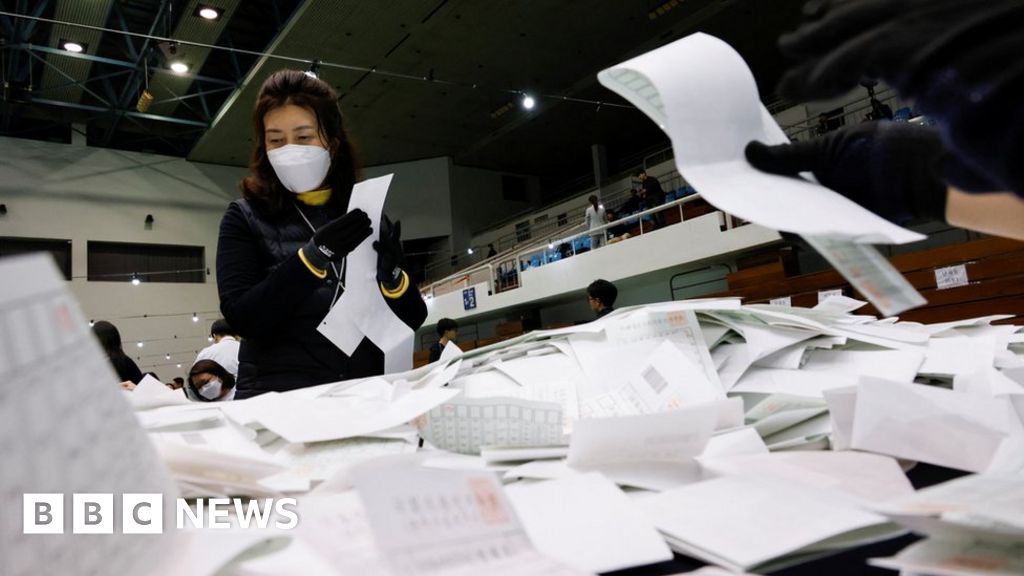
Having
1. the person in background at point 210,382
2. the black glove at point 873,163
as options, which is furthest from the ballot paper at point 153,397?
the person in background at point 210,382

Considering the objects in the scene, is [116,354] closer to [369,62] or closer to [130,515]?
[130,515]

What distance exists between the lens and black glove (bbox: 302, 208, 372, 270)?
0.86m

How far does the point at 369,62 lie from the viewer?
8.00 metres

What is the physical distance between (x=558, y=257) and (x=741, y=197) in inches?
291

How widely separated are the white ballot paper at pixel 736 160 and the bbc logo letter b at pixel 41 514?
35cm

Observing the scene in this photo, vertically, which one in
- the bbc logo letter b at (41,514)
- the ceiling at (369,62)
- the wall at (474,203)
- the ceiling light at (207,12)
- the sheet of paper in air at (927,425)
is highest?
the ceiling light at (207,12)

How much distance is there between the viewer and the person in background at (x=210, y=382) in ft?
6.73

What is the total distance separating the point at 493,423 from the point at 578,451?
110mm

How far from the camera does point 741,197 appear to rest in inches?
15.0

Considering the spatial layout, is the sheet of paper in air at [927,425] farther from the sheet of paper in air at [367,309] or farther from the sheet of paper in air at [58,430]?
the sheet of paper in air at [367,309]

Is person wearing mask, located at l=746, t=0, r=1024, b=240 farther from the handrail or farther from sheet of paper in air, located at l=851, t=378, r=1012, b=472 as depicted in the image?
the handrail

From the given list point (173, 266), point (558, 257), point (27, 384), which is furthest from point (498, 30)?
point (27, 384)

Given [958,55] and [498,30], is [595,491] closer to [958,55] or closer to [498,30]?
[958,55]

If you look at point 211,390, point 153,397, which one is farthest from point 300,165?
point 211,390
